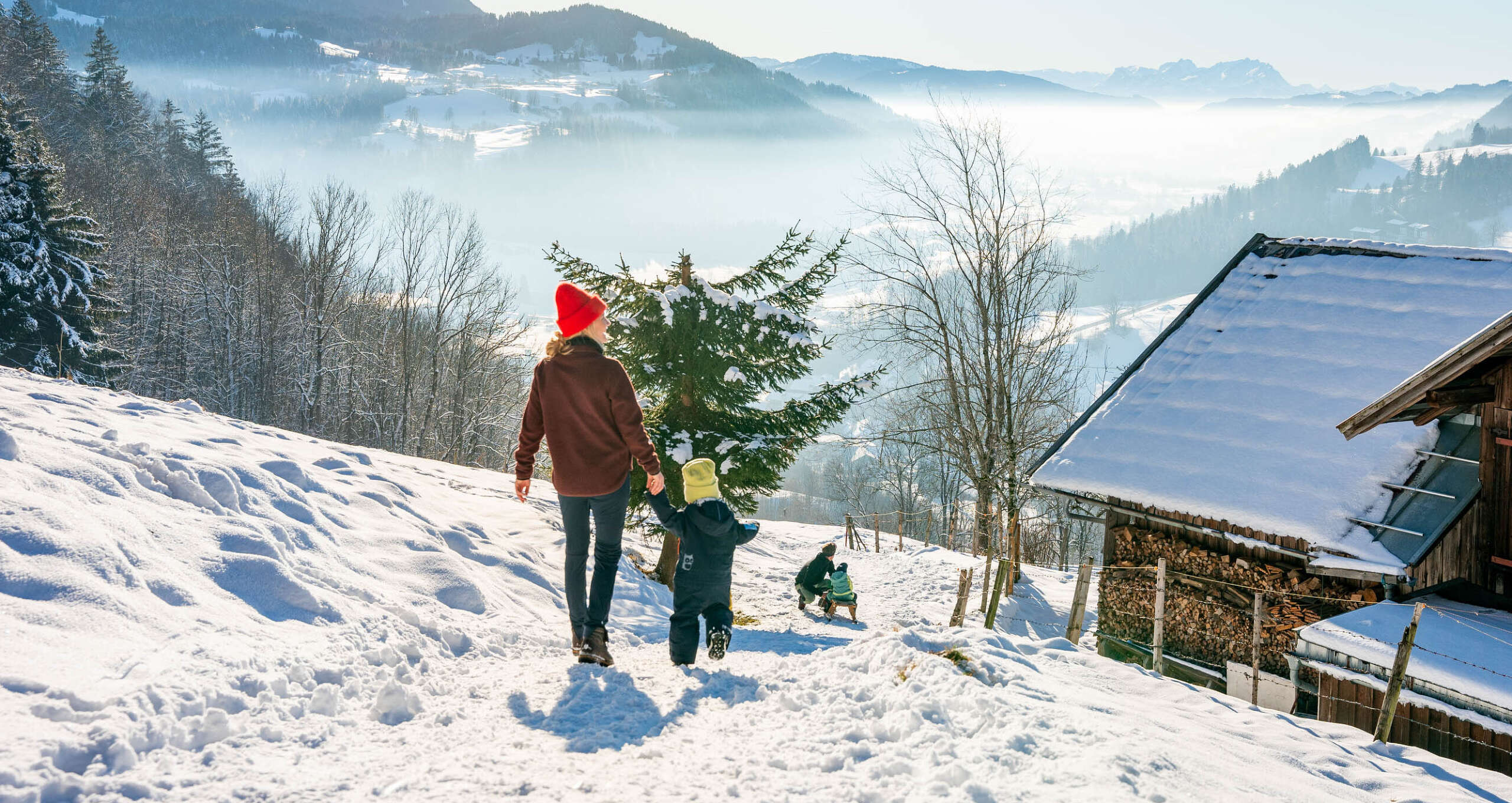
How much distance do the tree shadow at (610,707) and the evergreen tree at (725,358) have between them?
6.31 m

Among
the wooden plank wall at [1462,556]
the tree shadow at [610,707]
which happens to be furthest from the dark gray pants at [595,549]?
the wooden plank wall at [1462,556]

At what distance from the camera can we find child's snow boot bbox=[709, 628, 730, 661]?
5.38m

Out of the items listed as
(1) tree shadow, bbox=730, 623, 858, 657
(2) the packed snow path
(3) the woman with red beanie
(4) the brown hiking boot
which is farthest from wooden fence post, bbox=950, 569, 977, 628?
(3) the woman with red beanie

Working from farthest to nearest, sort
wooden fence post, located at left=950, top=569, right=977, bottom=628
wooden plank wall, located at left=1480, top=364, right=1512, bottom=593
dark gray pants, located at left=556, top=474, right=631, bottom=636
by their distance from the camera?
wooden fence post, located at left=950, top=569, right=977, bottom=628 → wooden plank wall, located at left=1480, top=364, right=1512, bottom=593 → dark gray pants, located at left=556, top=474, right=631, bottom=636

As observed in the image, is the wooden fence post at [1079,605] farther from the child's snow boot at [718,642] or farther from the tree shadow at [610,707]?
the tree shadow at [610,707]

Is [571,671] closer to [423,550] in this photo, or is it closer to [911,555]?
[423,550]

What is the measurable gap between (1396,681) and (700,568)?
17.3 ft

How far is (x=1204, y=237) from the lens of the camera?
599ft

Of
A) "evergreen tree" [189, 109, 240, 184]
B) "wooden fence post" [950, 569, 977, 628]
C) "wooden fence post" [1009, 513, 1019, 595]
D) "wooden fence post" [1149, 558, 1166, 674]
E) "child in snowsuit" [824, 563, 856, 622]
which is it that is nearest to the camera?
"wooden fence post" [1149, 558, 1166, 674]

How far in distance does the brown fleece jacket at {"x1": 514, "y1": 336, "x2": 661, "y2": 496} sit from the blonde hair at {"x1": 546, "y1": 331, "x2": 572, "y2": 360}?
0.02 m

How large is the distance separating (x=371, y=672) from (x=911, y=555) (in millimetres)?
17863

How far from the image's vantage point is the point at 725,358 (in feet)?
37.9

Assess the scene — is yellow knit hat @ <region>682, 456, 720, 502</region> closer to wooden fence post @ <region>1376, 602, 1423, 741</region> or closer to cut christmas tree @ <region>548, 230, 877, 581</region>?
wooden fence post @ <region>1376, 602, 1423, 741</region>

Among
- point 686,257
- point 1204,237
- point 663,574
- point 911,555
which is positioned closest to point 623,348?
point 686,257
